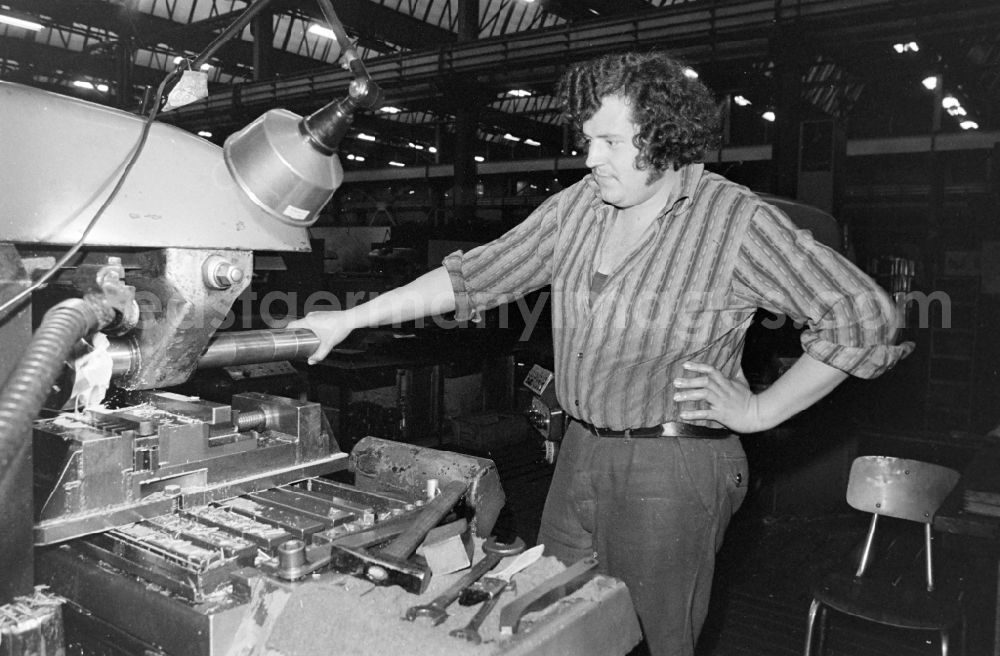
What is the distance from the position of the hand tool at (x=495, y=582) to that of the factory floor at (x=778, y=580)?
1.70ft

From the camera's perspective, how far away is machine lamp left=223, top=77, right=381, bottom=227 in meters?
0.88

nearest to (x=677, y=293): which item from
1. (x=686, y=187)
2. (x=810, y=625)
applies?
(x=686, y=187)

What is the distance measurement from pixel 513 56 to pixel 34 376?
5.68m

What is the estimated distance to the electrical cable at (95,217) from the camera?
742mm

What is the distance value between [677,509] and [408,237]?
498 centimetres

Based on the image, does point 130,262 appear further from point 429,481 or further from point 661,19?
point 661,19

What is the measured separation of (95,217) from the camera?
0.80m

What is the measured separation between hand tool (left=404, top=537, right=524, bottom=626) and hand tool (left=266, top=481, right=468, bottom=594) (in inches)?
1.2

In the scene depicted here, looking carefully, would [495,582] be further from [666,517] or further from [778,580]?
[778,580]

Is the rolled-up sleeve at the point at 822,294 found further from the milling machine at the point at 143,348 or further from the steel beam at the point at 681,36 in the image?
the steel beam at the point at 681,36

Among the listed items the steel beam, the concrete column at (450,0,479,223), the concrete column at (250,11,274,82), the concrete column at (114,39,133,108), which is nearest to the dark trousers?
the steel beam

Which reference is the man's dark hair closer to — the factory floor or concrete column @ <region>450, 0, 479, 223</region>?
the factory floor

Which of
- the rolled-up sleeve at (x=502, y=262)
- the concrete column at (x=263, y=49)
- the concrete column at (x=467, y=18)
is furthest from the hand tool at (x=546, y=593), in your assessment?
the concrete column at (x=263, y=49)

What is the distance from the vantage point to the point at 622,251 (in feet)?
4.29
